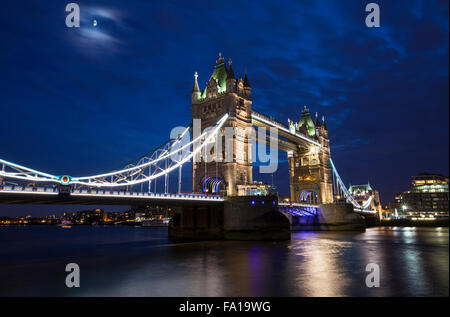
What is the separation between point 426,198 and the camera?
339ft

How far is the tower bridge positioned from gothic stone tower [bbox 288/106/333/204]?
453 mm

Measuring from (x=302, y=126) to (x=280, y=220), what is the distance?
4030 centimetres

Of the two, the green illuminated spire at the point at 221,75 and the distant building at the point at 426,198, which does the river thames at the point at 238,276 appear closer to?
the green illuminated spire at the point at 221,75

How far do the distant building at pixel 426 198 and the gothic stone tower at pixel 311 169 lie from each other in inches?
1899

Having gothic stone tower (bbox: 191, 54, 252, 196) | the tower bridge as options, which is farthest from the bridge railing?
gothic stone tower (bbox: 191, 54, 252, 196)

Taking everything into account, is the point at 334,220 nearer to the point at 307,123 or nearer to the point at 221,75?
the point at 307,123

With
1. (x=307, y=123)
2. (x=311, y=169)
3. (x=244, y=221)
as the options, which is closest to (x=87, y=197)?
(x=244, y=221)

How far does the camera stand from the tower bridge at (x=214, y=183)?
24094 millimetres

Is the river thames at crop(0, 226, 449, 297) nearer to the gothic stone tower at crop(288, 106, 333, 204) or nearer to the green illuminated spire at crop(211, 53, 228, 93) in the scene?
the green illuminated spire at crop(211, 53, 228, 93)

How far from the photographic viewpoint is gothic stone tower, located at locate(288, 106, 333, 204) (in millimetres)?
68062

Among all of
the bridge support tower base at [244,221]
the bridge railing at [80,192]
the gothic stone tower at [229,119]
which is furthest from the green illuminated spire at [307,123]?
the bridge railing at [80,192]

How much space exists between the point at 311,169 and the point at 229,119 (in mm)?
33134

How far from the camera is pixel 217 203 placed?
3588cm
